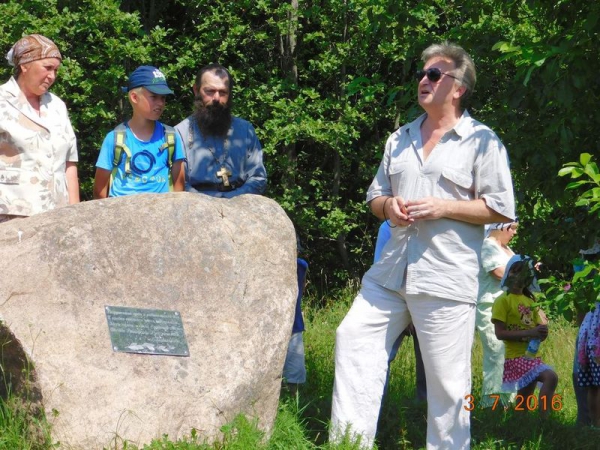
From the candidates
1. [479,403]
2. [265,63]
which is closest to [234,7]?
[265,63]

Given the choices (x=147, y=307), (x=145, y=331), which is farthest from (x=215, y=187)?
(x=145, y=331)

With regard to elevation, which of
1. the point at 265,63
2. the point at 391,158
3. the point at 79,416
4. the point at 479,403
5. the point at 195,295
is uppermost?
the point at 265,63

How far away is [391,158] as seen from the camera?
5.30 m

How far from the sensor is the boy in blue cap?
634 cm

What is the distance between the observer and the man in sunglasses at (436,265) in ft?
16.5

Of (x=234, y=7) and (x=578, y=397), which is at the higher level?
(x=234, y=7)

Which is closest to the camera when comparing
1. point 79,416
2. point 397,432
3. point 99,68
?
point 79,416

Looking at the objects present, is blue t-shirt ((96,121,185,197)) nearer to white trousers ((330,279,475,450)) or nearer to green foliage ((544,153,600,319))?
white trousers ((330,279,475,450))

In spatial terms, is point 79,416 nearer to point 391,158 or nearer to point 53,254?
point 53,254

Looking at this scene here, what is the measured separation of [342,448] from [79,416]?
1387 mm

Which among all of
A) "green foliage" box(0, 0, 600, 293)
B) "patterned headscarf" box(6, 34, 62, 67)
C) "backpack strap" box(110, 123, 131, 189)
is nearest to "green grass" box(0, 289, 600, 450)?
"backpack strap" box(110, 123, 131, 189)

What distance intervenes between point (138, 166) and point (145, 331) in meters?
1.43

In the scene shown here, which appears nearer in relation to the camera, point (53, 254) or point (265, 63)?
point (53, 254)
